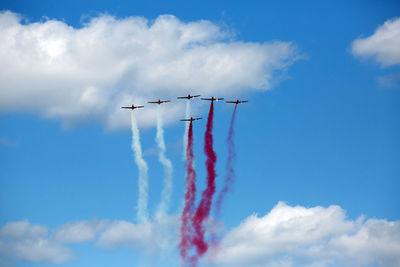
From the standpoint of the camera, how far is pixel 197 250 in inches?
5625

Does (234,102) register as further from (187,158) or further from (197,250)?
(197,250)

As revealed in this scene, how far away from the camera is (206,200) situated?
470 ft

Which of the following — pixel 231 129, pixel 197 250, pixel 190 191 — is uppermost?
pixel 231 129

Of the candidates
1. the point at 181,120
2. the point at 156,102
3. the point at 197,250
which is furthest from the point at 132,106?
the point at 197,250

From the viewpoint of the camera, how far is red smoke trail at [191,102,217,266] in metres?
143

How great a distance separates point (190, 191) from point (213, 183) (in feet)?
18.9

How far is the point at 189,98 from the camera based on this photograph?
15212 cm

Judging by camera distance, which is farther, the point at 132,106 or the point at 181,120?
the point at 132,106

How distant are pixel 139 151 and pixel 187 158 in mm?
A: 12414

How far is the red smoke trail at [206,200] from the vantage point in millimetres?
142875

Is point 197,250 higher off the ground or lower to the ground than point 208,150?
lower

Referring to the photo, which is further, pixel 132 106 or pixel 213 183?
pixel 132 106

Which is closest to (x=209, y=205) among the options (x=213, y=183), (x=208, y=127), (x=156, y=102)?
(x=213, y=183)

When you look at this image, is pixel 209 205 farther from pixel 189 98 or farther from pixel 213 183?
pixel 189 98
